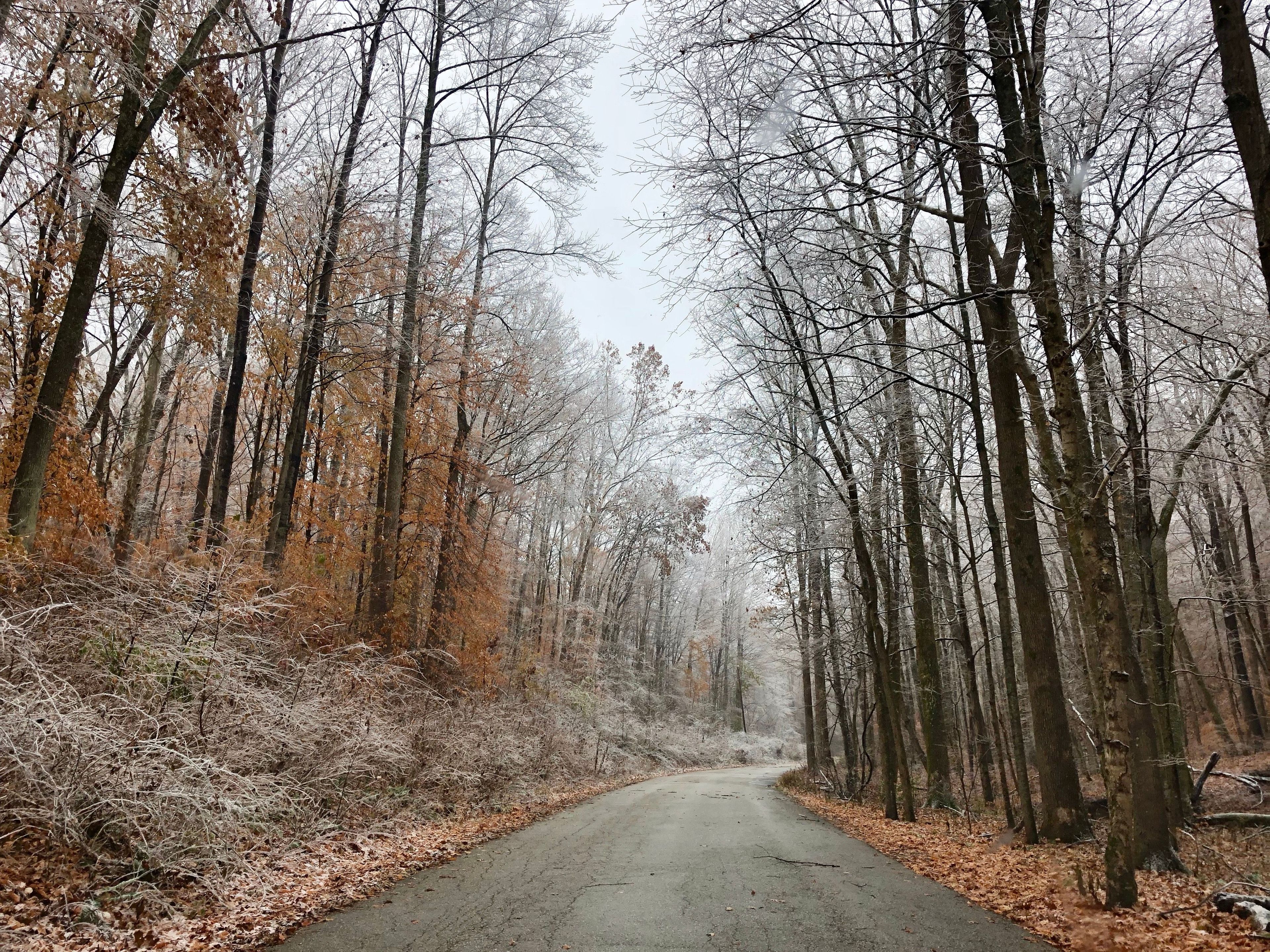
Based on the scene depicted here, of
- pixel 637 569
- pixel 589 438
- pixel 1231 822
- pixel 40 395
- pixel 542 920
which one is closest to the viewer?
pixel 542 920

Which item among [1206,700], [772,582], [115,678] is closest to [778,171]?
[115,678]

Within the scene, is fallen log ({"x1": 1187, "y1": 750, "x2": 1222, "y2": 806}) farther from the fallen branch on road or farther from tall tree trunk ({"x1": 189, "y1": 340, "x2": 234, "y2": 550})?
tall tree trunk ({"x1": 189, "y1": 340, "x2": 234, "y2": 550})

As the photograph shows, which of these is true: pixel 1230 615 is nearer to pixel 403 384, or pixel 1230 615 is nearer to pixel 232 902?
pixel 403 384

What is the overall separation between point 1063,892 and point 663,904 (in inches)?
133

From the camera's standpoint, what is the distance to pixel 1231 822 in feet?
35.2

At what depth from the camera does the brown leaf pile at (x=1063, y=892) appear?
4465 mm

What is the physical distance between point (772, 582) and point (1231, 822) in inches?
446

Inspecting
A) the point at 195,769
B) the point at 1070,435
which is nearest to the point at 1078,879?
the point at 1070,435

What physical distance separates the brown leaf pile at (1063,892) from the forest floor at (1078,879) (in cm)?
1

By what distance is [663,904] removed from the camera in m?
5.25

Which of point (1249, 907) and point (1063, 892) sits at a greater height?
point (1249, 907)

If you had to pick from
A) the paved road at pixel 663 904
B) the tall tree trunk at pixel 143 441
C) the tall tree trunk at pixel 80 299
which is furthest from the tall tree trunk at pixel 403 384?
the paved road at pixel 663 904

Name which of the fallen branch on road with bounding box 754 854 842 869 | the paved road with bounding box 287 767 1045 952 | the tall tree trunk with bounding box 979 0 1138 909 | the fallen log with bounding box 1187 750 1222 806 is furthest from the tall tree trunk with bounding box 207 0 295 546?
the fallen log with bounding box 1187 750 1222 806

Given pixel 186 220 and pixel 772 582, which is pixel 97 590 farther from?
pixel 772 582
